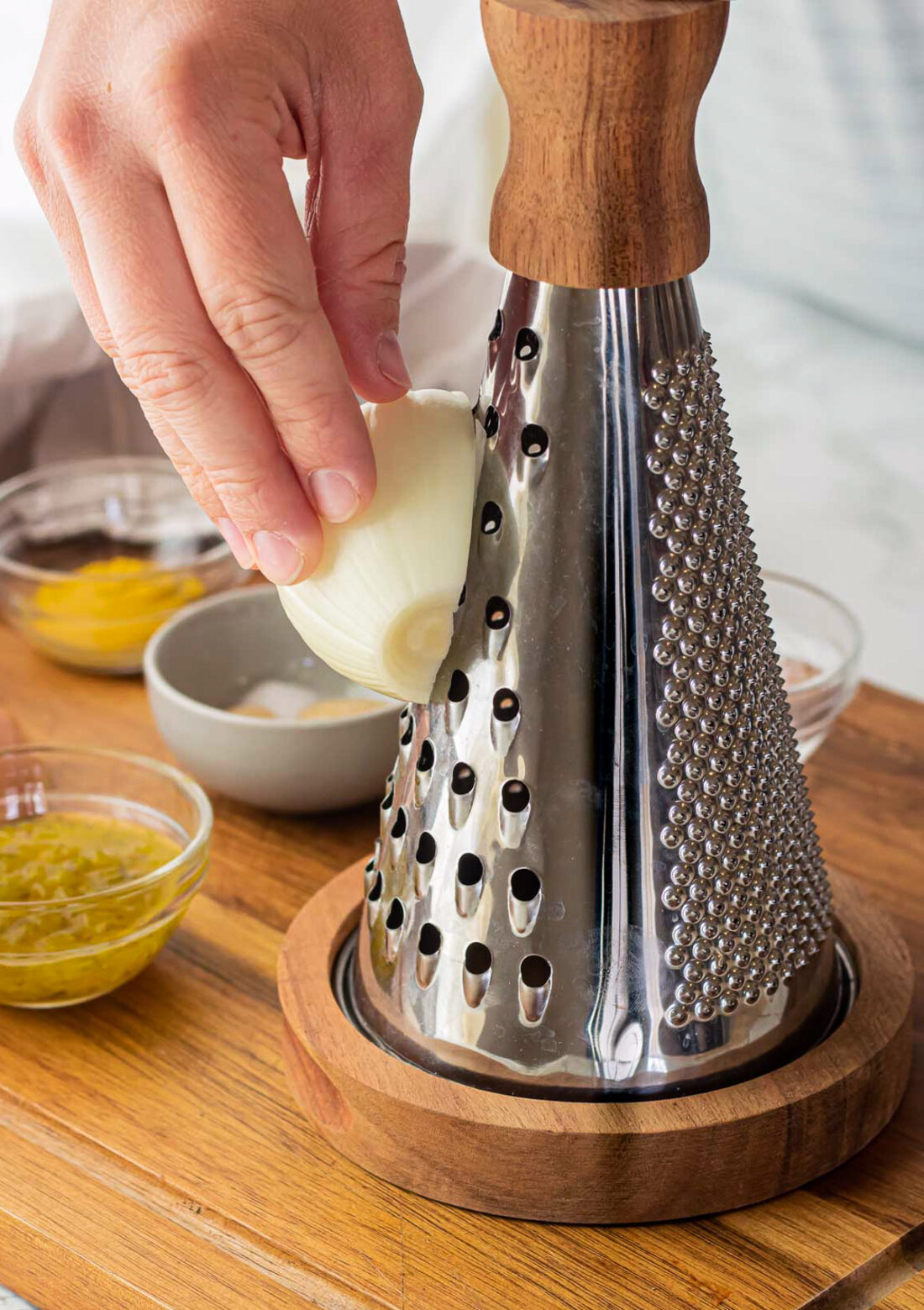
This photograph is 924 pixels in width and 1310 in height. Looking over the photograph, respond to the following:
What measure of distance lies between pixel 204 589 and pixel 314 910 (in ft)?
1.64

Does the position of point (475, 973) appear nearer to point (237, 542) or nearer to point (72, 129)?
point (237, 542)

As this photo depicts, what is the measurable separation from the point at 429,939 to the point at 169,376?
23cm

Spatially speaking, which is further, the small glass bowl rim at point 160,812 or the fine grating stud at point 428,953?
the small glass bowl rim at point 160,812

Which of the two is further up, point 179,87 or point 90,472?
point 179,87

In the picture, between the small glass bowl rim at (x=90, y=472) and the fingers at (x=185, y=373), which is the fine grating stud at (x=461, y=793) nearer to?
the fingers at (x=185, y=373)

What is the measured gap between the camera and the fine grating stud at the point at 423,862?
21.3 inches

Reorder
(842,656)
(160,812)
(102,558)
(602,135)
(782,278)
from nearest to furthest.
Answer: (602,135), (160,812), (842,656), (102,558), (782,278)

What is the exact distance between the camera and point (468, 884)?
527 mm

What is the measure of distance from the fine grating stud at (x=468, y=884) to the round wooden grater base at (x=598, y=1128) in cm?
7

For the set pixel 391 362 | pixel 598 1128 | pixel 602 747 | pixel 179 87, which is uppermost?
pixel 179 87

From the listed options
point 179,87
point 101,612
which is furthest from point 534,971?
point 101,612

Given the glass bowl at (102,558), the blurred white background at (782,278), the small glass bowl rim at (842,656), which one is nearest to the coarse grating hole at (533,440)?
the small glass bowl rim at (842,656)

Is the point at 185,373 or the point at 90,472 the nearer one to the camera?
the point at 185,373

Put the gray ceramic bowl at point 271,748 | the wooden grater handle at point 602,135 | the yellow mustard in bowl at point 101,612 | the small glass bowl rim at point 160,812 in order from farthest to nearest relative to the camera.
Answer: the yellow mustard in bowl at point 101,612, the gray ceramic bowl at point 271,748, the small glass bowl rim at point 160,812, the wooden grater handle at point 602,135
